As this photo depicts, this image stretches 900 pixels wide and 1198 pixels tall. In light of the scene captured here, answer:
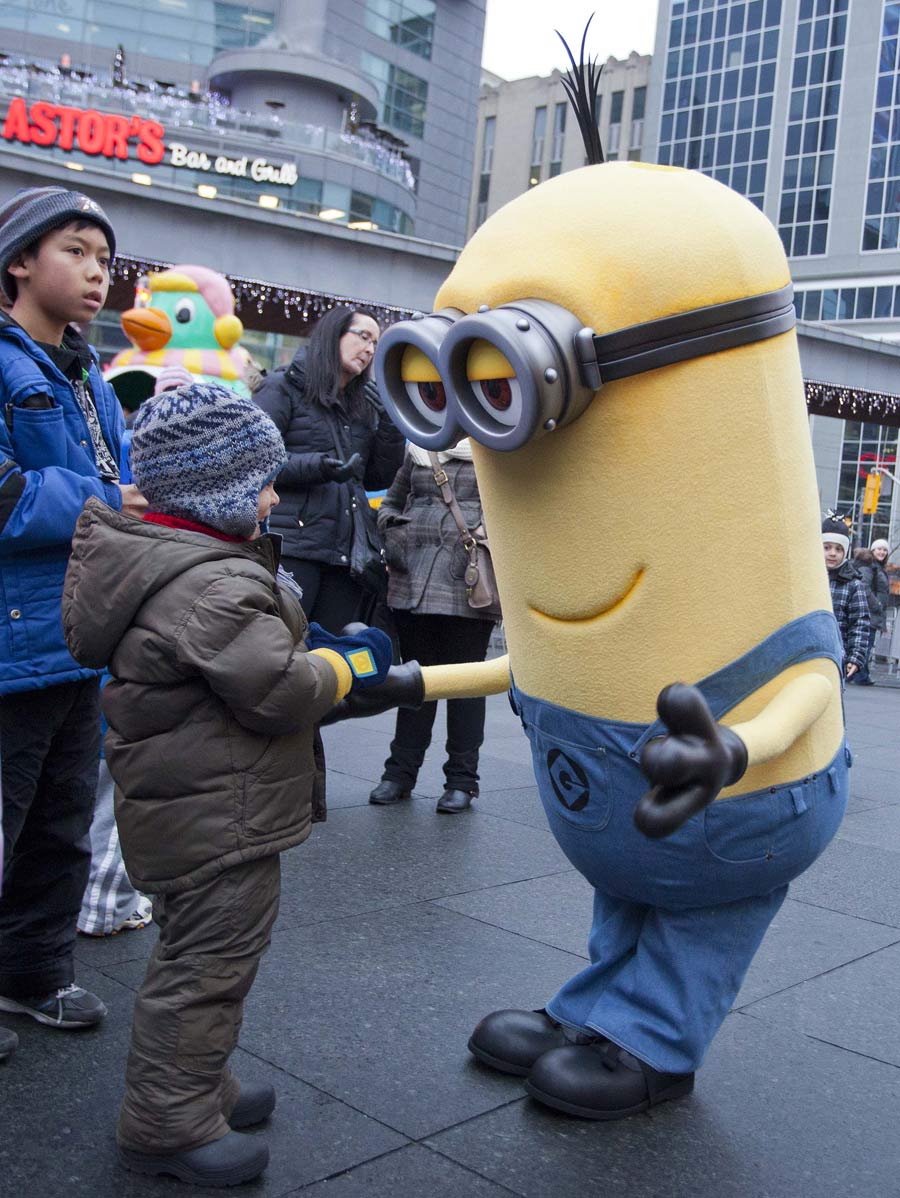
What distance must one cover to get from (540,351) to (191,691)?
926mm

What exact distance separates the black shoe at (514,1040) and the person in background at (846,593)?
4369 mm

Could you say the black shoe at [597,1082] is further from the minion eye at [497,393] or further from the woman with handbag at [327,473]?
the woman with handbag at [327,473]

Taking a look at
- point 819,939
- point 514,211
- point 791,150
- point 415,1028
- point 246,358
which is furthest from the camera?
point 791,150

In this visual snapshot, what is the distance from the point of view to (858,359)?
20891 mm

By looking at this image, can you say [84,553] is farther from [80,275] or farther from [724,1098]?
[724,1098]

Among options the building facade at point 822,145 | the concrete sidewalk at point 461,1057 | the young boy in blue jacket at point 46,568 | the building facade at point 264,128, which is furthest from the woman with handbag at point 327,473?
the building facade at point 822,145

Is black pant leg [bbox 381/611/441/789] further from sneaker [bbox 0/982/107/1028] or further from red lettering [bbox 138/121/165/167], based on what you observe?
red lettering [bbox 138/121/165/167]

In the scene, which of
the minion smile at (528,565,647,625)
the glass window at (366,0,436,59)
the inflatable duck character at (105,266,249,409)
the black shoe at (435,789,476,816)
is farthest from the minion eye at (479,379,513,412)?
the glass window at (366,0,436,59)

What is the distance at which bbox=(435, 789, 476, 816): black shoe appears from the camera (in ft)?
17.2

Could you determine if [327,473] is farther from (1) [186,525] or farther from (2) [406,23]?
(2) [406,23]

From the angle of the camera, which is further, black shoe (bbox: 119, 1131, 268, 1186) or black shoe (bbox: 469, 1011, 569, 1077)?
black shoe (bbox: 469, 1011, 569, 1077)

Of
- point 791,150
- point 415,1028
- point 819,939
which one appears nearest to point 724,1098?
point 415,1028

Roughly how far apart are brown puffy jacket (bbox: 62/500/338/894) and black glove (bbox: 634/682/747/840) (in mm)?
682

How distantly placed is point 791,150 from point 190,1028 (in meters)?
60.9
